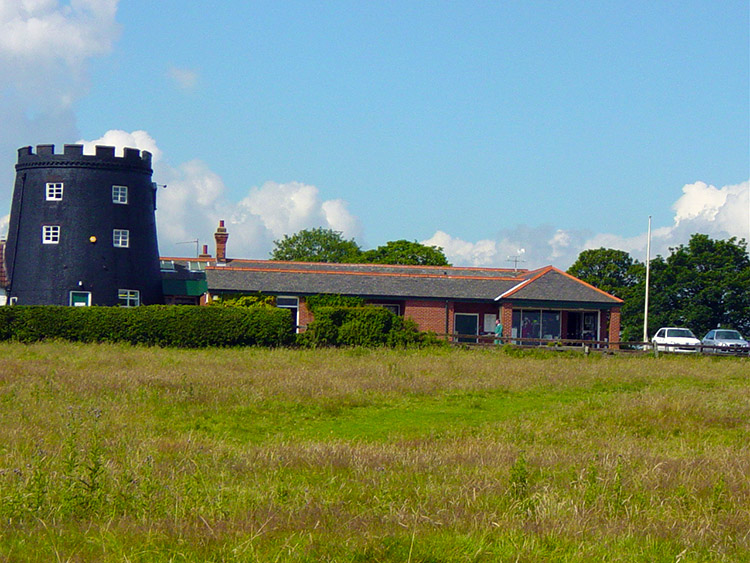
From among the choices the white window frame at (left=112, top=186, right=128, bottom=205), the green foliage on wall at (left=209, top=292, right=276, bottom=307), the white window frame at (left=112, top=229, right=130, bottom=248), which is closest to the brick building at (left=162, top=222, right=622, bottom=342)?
the green foliage on wall at (left=209, top=292, right=276, bottom=307)

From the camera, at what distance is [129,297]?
149ft

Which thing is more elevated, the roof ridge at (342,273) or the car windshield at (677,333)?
the roof ridge at (342,273)

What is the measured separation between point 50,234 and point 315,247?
55.9 meters

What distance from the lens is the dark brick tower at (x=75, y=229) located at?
144 ft

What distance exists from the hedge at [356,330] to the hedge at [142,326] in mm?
1405

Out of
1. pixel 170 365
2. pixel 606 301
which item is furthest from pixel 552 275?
pixel 170 365

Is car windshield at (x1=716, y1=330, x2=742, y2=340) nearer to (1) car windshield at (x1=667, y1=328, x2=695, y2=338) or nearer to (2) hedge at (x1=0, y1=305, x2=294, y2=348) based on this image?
(1) car windshield at (x1=667, y1=328, x2=695, y2=338)

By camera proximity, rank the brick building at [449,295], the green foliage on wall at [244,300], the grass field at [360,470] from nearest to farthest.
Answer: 1. the grass field at [360,470]
2. the green foliage on wall at [244,300]
3. the brick building at [449,295]

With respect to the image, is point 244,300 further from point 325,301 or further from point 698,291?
point 698,291

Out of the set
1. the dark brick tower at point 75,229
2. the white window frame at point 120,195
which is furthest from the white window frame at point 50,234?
the white window frame at point 120,195

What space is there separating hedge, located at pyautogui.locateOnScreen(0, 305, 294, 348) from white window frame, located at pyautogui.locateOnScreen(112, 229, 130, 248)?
8.83 metres

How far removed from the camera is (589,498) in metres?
8.36

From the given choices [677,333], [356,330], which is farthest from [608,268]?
[356,330]

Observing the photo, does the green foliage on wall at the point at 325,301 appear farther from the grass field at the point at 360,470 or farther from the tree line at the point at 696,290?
the tree line at the point at 696,290
